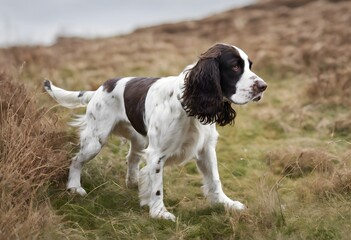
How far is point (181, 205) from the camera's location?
521cm

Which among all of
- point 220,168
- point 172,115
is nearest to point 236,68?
point 172,115

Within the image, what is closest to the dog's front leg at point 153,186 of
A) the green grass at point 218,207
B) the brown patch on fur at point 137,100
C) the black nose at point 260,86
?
the green grass at point 218,207

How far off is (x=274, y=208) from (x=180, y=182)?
195 cm

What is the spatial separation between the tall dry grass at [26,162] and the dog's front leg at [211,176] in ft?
4.26

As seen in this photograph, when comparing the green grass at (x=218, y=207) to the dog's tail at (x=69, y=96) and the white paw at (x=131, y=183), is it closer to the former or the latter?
the white paw at (x=131, y=183)

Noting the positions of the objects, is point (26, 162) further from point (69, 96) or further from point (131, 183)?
point (69, 96)

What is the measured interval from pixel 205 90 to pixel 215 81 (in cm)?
11

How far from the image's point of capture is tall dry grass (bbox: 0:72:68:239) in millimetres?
3871

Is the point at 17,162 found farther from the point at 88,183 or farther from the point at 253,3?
the point at 253,3

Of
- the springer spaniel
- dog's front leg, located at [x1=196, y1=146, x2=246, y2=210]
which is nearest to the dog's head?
the springer spaniel

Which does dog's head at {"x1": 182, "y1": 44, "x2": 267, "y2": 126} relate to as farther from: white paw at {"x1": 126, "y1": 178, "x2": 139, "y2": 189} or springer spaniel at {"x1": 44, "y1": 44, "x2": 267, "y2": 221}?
white paw at {"x1": 126, "y1": 178, "x2": 139, "y2": 189}

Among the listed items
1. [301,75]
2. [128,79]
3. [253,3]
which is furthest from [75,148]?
[253,3]

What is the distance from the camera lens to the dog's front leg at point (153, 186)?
4812 mm

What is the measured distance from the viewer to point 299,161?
6.13 meters
